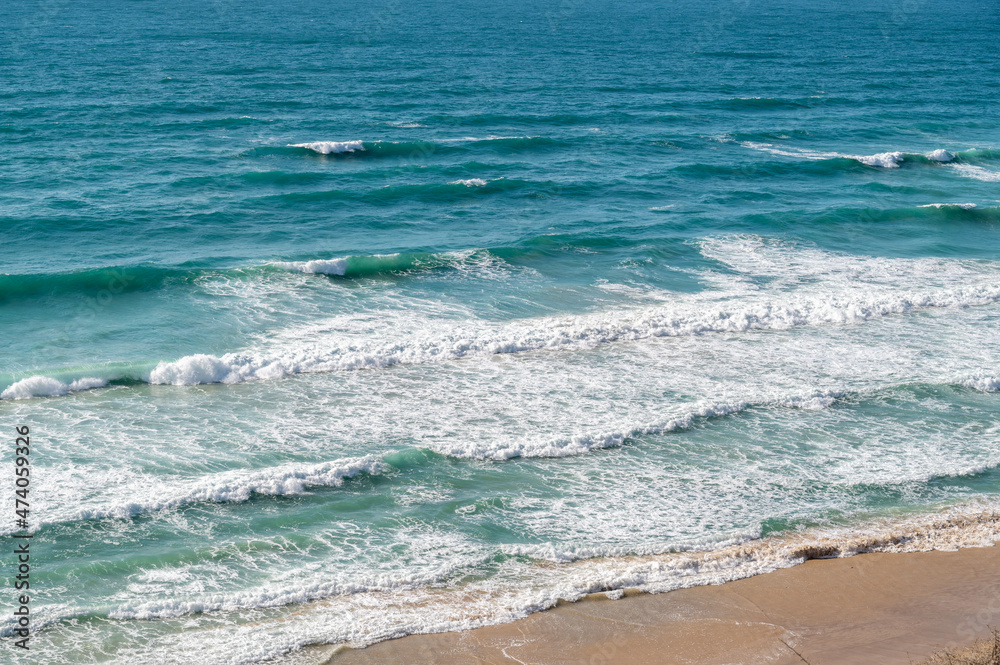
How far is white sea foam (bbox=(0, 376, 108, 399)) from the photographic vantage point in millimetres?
14046

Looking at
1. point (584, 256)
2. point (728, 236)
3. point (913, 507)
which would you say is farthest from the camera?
point (728, 236)

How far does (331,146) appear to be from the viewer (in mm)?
29562

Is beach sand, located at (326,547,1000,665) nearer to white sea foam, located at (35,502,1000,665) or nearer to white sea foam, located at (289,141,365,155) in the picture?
white sea foam, located at (35,502,1000,665)

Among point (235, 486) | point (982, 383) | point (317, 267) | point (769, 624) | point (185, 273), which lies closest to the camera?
point (769, 624)

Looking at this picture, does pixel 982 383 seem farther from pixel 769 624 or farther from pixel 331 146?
pixel 331 146

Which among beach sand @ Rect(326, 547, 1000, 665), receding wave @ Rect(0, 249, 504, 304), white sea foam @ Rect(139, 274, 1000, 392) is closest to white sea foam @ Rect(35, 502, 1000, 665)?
beach sand @ Rect(326, 547, 1000, 665)

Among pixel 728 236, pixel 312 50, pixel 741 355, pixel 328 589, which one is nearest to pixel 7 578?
pixel 328 589

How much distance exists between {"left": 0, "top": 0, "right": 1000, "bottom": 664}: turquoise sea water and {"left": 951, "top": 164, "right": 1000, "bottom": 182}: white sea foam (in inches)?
11.2

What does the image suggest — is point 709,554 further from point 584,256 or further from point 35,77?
point 35,77

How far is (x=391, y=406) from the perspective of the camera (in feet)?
46.3

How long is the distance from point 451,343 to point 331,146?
1567 cm

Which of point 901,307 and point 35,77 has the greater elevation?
point 35,77

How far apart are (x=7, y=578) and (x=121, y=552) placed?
1235 millimetres

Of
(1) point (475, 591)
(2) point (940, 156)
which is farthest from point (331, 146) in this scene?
(2) point (940, 156)
